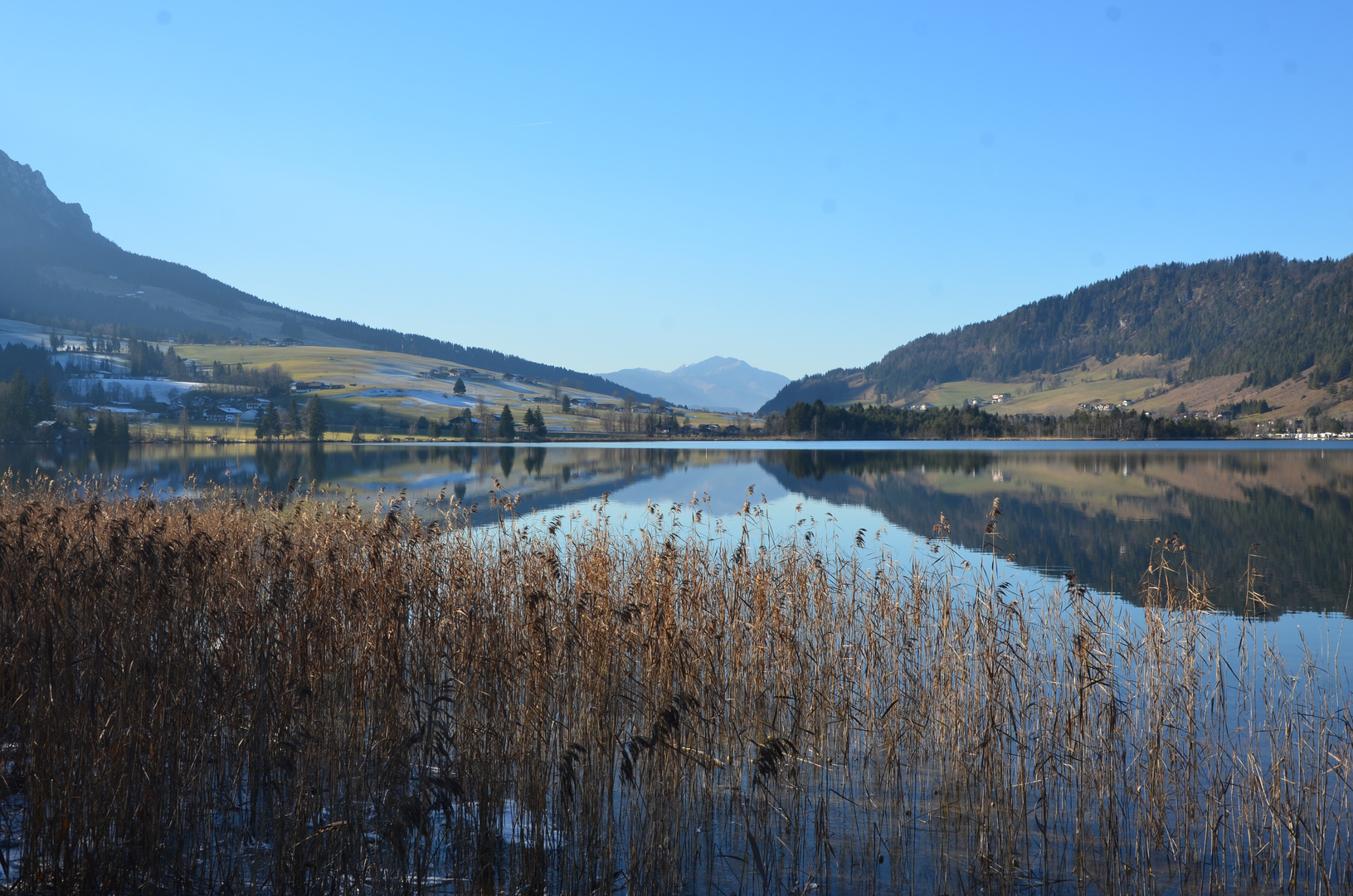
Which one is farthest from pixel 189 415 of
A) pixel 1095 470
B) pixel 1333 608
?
pixel 1333 608

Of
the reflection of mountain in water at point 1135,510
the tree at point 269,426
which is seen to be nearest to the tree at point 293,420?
the tree at point 269,426

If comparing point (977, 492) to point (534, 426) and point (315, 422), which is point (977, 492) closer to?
point (315, 422)

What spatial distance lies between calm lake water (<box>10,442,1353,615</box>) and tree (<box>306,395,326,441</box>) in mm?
35536

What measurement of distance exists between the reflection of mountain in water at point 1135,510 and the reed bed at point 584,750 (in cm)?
969

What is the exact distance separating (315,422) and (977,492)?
333 feet

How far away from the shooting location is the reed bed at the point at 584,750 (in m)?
5.36

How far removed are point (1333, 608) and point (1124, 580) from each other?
375 cm

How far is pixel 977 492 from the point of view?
1644 inches

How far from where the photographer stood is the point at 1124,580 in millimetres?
18812

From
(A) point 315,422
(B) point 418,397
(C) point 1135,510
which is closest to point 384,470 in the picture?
(C) point 1135,510

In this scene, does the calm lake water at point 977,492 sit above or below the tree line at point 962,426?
below

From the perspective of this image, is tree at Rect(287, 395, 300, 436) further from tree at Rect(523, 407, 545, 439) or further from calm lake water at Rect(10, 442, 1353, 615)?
calm lake water at Rect(10, 442, 1353, 615)

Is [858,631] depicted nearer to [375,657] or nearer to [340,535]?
[375,657]

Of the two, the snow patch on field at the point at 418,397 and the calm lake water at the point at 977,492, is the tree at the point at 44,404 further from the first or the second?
the snow patch on field at the point at 418,397
